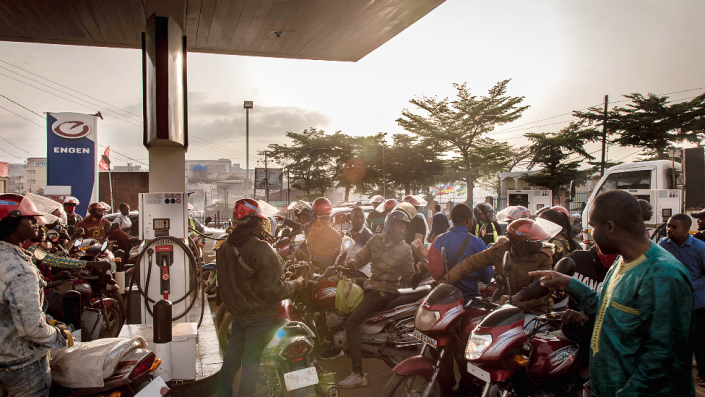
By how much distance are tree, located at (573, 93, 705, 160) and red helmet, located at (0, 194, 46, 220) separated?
33561 millimetres

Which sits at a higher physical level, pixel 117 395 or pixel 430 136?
pixel 430 136

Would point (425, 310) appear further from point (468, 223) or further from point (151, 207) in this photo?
point (151, 207)

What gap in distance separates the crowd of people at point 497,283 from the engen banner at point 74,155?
1523 centimetres

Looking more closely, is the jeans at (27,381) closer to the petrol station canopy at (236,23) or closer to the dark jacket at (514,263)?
the dark jacket at (514,263)

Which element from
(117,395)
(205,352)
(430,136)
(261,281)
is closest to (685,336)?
(261,281)

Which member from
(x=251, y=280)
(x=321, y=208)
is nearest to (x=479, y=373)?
(x=251, y=280)

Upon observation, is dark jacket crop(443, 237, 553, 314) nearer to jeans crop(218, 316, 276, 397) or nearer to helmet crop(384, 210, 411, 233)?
helmet crop(384, 210, 411, 233)

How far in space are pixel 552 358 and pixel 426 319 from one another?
2.92 feet

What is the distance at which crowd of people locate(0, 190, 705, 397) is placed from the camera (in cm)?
171

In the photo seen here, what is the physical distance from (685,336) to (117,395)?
3.05 m

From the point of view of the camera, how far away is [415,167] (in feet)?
127

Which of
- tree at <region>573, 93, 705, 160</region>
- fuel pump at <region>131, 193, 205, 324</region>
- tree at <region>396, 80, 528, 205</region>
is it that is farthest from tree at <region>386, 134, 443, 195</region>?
fuel pump at <region>131, 193, 205, 324</region>

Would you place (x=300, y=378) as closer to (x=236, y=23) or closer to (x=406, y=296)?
(x=406, y=296)

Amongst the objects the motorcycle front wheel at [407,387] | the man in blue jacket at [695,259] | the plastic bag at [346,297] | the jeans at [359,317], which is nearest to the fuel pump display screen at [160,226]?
the plastic bag at [346,297]
